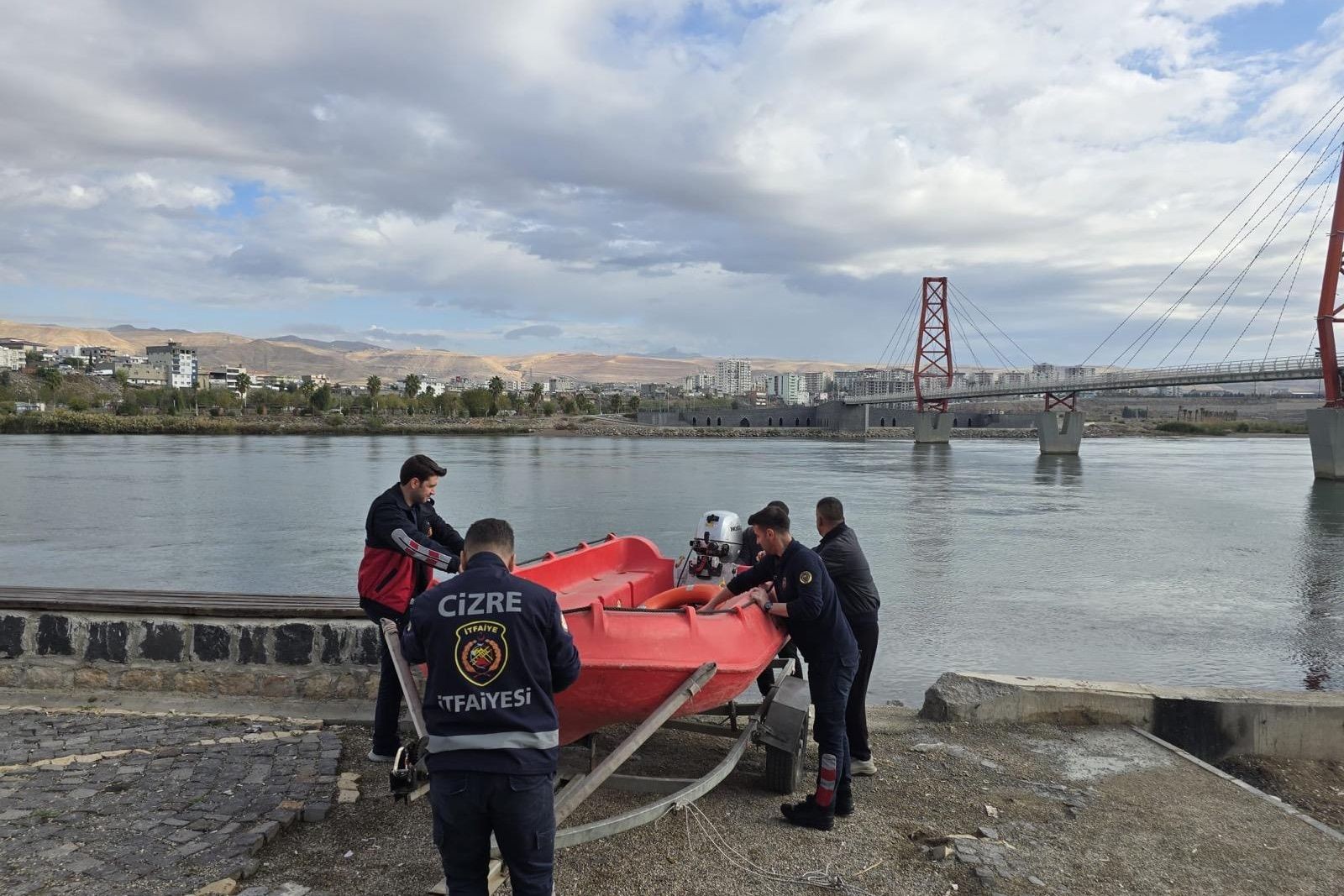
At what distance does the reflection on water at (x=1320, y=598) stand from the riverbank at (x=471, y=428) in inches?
2565

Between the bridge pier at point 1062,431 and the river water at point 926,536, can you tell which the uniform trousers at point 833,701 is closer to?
the river water at point 926,536

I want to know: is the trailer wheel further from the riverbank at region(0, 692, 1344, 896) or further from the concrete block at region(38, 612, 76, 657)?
the concrete block at region(38, 612, 76, 657)

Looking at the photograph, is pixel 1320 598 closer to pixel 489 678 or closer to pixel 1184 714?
pixel 1184 714

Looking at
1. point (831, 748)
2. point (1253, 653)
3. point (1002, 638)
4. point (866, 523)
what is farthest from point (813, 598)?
point (866, 523)

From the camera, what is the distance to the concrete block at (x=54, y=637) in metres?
5.59

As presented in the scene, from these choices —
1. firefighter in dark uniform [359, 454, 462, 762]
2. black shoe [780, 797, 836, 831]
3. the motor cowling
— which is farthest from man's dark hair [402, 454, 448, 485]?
the motor cowling

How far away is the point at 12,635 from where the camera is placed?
559cm

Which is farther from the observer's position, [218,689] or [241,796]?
[218,689]

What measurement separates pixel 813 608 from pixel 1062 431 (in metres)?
63.3

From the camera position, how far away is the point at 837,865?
3.66 metres

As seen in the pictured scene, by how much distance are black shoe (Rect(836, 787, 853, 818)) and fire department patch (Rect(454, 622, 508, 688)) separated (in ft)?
7.21

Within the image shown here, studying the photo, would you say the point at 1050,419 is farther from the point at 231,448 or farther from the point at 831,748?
the point at 831,748

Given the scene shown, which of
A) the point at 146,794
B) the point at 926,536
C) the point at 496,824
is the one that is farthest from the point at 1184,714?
the point at 926,536

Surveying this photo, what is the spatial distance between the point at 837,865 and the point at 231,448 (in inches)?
2372
